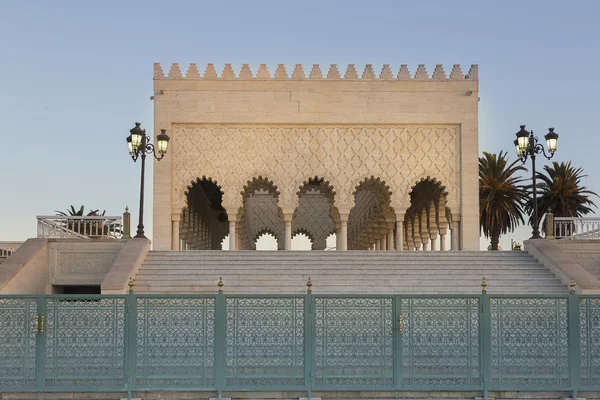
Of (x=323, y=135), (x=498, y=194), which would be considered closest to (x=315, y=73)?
(x=323, y=135)

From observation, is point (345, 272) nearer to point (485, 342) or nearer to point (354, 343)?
point (354, 343)

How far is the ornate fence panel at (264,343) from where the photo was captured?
884 cm

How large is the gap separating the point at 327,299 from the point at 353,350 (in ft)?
2.05

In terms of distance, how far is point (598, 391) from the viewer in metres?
8.96

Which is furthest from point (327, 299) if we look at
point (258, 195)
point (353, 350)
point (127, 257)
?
point (258, 195)

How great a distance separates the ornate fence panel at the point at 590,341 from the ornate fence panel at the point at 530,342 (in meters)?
0.17

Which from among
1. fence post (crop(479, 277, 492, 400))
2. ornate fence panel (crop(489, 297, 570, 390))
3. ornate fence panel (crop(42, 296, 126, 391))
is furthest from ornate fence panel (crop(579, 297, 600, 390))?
ornate fence panel (crop(42, 296, 126, 391))

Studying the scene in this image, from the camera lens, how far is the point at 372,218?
3022 centimetres

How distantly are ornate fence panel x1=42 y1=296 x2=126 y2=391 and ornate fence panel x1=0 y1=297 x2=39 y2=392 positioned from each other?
14 centimetres

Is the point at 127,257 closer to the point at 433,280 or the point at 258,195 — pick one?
the point at 433,280

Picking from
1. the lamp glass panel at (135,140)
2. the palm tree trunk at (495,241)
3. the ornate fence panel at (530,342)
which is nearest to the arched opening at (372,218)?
the palm tree trunk at (495,241)

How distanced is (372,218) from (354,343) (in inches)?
840

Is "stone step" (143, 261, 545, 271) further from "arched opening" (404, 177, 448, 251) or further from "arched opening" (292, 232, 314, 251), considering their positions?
"arched opening" (292, 232, 314, 251)

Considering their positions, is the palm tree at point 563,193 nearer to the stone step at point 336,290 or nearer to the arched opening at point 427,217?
the arched opening at point 427,217
